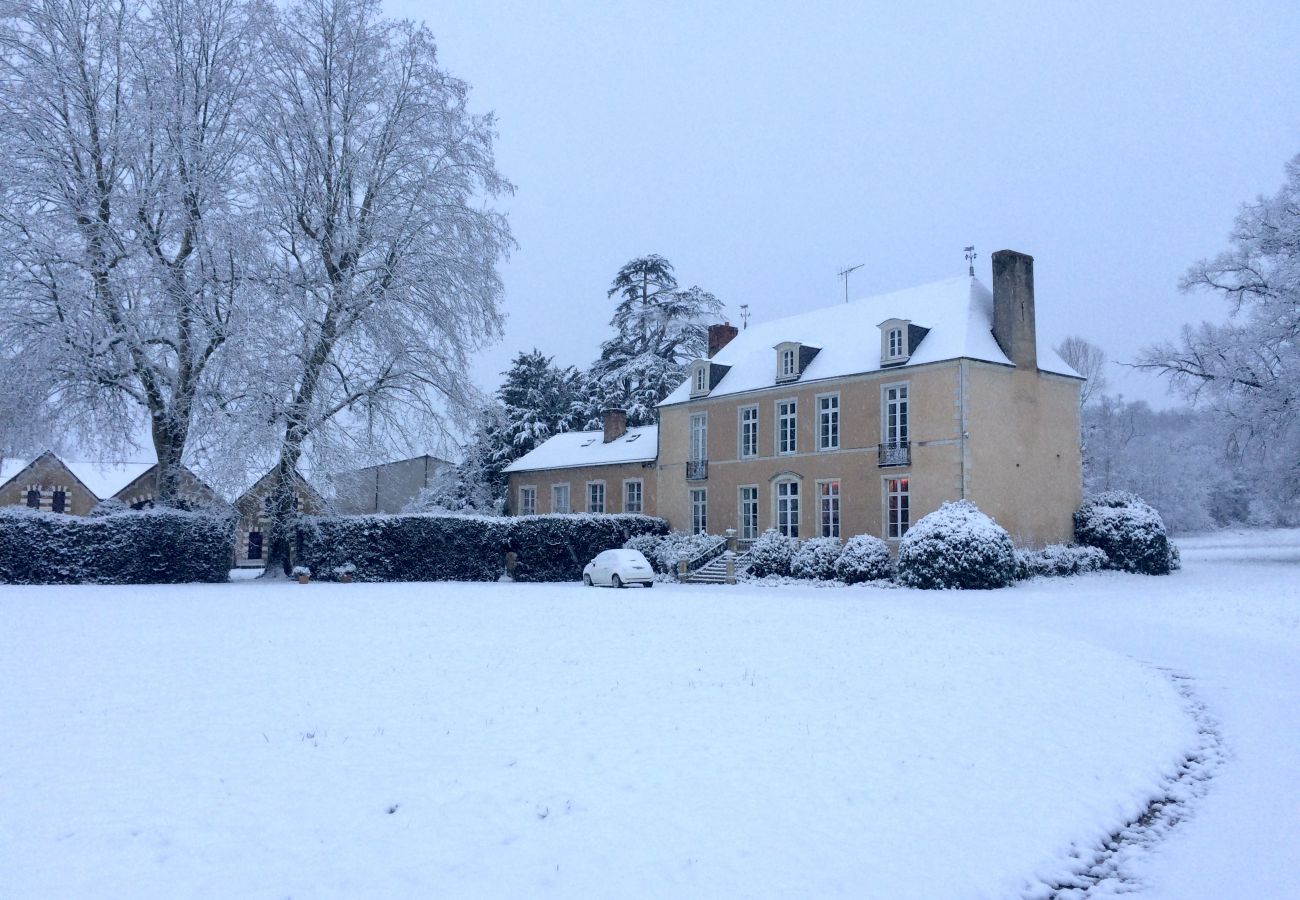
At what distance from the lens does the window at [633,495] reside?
3840 centimetres

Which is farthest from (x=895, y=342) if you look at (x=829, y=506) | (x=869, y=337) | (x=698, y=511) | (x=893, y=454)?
(x=698, y=511)

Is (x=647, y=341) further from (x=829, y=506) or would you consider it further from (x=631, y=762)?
(x=631, y=762)

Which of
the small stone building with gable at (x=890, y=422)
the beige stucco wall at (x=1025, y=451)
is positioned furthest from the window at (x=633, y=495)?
the beige stucco wall at (x=1025, y=451)

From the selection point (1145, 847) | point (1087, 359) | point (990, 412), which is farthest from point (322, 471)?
point (1087, 359)

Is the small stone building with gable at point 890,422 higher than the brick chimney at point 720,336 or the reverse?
the reverse

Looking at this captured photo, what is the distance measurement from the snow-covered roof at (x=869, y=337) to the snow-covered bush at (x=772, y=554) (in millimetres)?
5468

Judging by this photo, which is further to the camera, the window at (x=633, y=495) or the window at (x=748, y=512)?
the window at (x=633, y=495)

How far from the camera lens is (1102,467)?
57.2m

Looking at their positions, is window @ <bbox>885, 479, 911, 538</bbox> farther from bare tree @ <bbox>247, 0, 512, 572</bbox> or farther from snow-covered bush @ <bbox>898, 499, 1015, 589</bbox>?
bare tree @ <bbox>247, 0, 512, 572</bbox>

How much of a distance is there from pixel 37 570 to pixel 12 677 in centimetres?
1539

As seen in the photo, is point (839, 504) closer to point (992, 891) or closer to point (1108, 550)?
point (1108, 550)

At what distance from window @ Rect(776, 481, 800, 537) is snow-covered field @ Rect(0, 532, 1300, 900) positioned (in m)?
17.6

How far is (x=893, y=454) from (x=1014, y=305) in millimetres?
→ 5785

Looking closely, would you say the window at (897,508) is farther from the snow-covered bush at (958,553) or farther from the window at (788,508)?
the window at (788,508)
